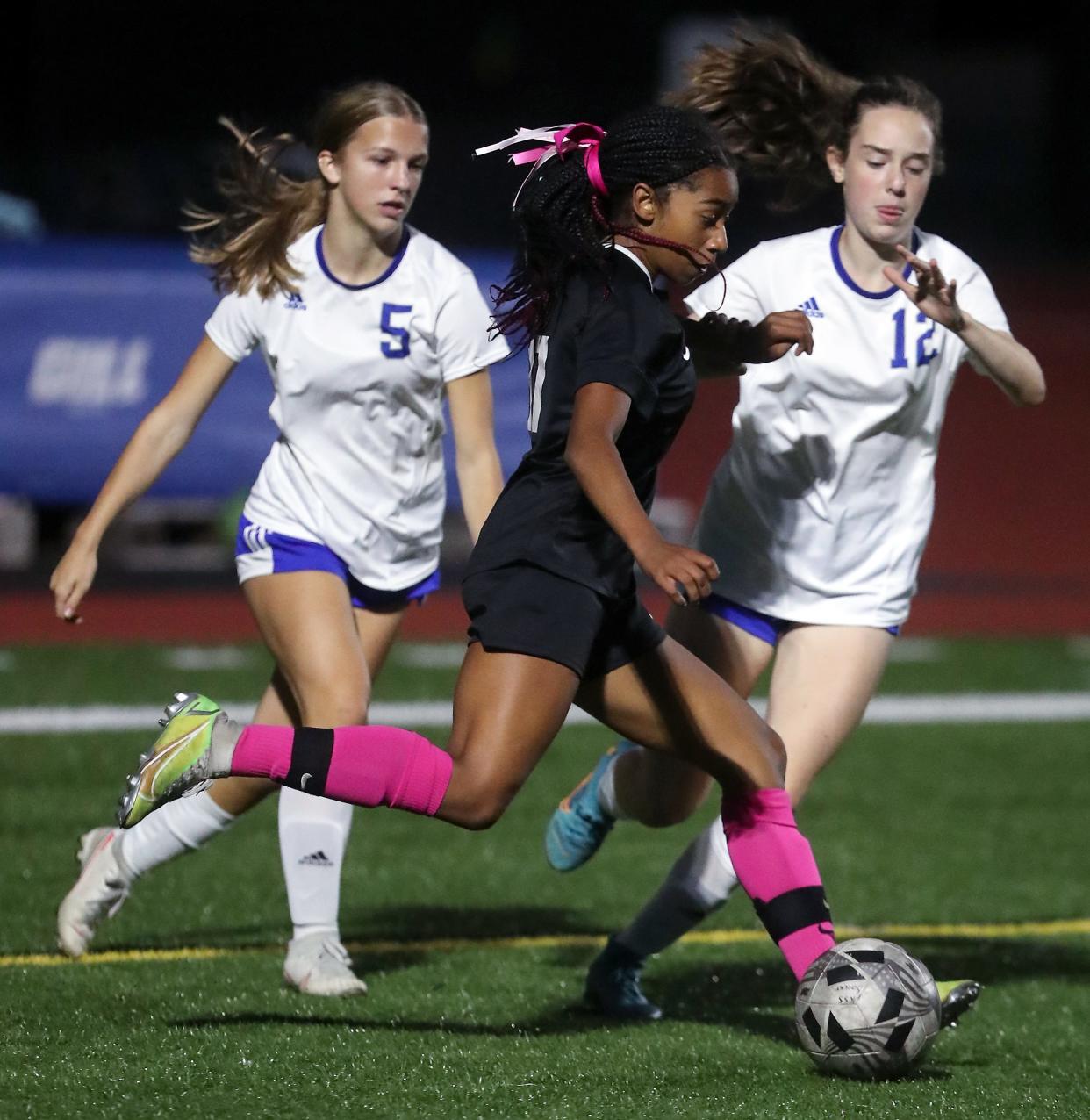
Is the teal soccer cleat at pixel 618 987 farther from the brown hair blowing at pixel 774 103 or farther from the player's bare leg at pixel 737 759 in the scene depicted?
the brown hair blowing at pixel 774 103

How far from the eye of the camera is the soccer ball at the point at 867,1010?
3.71m

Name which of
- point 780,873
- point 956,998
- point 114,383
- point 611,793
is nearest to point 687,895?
point 611,793

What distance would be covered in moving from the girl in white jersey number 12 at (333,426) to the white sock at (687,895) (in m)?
0.70

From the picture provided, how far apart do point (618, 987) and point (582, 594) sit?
126 cm

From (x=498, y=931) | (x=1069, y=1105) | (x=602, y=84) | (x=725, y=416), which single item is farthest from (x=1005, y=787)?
(x=602, y=84)

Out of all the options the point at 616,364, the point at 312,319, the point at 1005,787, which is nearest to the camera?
the point at 616,364

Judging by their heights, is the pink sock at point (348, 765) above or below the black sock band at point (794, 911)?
above

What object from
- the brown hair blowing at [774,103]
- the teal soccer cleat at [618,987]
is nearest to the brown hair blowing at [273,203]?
the brown hair blowing at [774,103]

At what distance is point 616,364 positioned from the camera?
3.57 metres

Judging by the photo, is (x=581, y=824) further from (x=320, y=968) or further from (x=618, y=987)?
(x=320, y=968)

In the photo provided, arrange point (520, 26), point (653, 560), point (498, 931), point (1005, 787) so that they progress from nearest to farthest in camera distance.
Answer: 1. point (653, 560)
2. point (498, 931)
3. point (1005, 787)
4. point (520, 26)

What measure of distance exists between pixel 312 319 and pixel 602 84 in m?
14.0

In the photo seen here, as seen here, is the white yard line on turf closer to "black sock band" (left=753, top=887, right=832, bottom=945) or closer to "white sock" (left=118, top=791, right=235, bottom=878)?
"white sock" (left=118, top=791, right=235, bottom=878)

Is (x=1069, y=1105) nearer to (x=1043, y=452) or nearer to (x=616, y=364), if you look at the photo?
(x=616, y=364)
